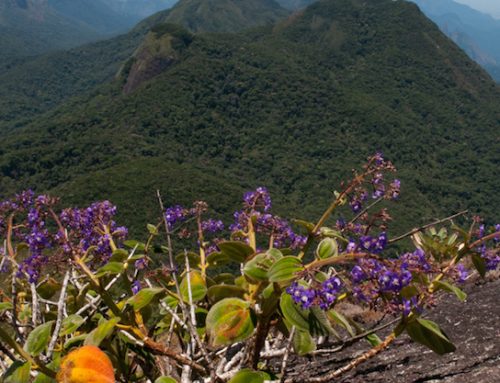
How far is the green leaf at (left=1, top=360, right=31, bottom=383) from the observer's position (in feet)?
6.97

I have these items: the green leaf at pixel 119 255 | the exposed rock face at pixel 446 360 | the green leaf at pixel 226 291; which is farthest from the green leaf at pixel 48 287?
the exposed rock face at pixel 446 360

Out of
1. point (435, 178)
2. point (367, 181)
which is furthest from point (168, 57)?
point (367, 181)

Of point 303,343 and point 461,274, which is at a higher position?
point 461,274

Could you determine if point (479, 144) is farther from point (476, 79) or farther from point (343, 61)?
point (343, 61)

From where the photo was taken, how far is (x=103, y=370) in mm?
2205

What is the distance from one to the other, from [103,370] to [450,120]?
144 metres

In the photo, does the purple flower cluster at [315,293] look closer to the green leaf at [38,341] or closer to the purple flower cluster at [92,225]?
the green leaf at [38,341]

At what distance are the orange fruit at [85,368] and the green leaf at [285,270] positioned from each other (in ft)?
2.76

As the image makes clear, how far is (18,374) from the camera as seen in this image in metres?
2.13

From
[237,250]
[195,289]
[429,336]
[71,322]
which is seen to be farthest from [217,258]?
[429,336]

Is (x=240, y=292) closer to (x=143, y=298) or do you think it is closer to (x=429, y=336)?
(x=143, y=298)

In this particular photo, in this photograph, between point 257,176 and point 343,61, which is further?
point 343,61

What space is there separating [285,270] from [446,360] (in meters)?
1.77

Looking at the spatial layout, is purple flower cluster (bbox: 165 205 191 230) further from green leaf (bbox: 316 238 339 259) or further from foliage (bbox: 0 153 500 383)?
green leaf (bbox: 316 238 339 259)
